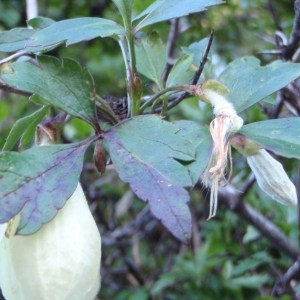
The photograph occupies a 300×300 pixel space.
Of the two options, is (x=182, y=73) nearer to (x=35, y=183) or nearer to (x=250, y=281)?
(x=35, y=183)

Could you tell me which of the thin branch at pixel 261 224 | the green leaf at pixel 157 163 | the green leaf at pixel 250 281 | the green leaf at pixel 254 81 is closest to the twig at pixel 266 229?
the thin branch at pixel 261 224

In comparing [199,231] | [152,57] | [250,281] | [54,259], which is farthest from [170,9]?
[199,231]

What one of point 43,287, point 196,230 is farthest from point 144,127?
point 196,230

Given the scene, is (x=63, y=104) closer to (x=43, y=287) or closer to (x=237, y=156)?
(x=43, y=287)

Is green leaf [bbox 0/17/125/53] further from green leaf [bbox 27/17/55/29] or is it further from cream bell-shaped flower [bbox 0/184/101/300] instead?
cream bell-shaped flower [bbox 0/184/101/300]

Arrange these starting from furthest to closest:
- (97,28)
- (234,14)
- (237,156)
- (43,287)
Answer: (234,14) → (237,156) → (97,28) → (43,287)

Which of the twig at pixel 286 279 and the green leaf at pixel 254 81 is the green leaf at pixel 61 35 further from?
the twig at pixel 286 279

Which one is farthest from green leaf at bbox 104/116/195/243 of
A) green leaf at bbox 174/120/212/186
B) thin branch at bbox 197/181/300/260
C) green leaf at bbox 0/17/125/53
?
thin branch at bbox 197/181/300/260
